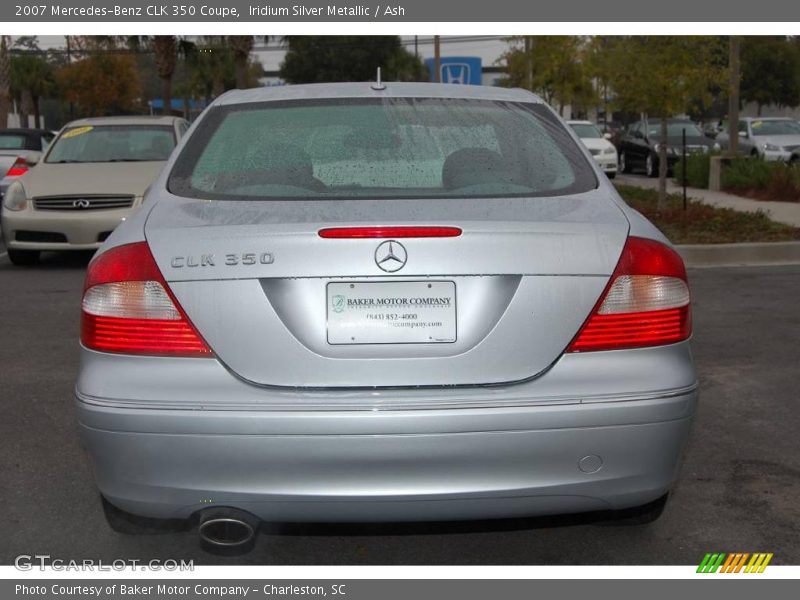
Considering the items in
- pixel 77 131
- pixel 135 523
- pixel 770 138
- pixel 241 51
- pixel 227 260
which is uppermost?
pixel 241 51

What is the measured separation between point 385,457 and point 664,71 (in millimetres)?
12825

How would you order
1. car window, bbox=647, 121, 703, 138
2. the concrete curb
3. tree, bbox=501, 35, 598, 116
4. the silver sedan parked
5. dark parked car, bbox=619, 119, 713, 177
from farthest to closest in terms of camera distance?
tree, bbox=501, 35, 598, 116 < car window, bbox=647, 121, 703, 138 < dark parked car, bbox=619, 119, 713, 177 < the silver sedan parked < the concrete curb

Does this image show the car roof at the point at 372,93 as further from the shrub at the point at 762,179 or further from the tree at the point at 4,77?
the tree at the point at 4,77

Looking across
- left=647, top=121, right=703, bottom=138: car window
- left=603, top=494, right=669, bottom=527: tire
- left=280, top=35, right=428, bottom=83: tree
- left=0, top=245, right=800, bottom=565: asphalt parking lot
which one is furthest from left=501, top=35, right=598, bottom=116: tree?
left=280, top=35, right=428, bottom=83: tree

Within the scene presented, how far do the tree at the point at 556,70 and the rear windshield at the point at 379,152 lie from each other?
27.0m

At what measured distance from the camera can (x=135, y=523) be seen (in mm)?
3588

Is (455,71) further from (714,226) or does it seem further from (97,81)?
(97,81)

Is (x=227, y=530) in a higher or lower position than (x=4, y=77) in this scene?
lower

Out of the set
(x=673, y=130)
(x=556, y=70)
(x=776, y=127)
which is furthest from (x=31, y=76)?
(x=776, y=127)

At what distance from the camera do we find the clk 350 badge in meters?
3.19

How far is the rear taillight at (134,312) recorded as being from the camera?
3.25 metres

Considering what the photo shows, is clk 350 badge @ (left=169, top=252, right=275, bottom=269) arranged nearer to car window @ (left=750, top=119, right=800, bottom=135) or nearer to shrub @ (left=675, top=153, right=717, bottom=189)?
shrub @ (left=675, top=153, right=717, bottom=189)

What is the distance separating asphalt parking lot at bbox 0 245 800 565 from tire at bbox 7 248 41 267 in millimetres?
4981

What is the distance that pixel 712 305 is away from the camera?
29.6 feet
